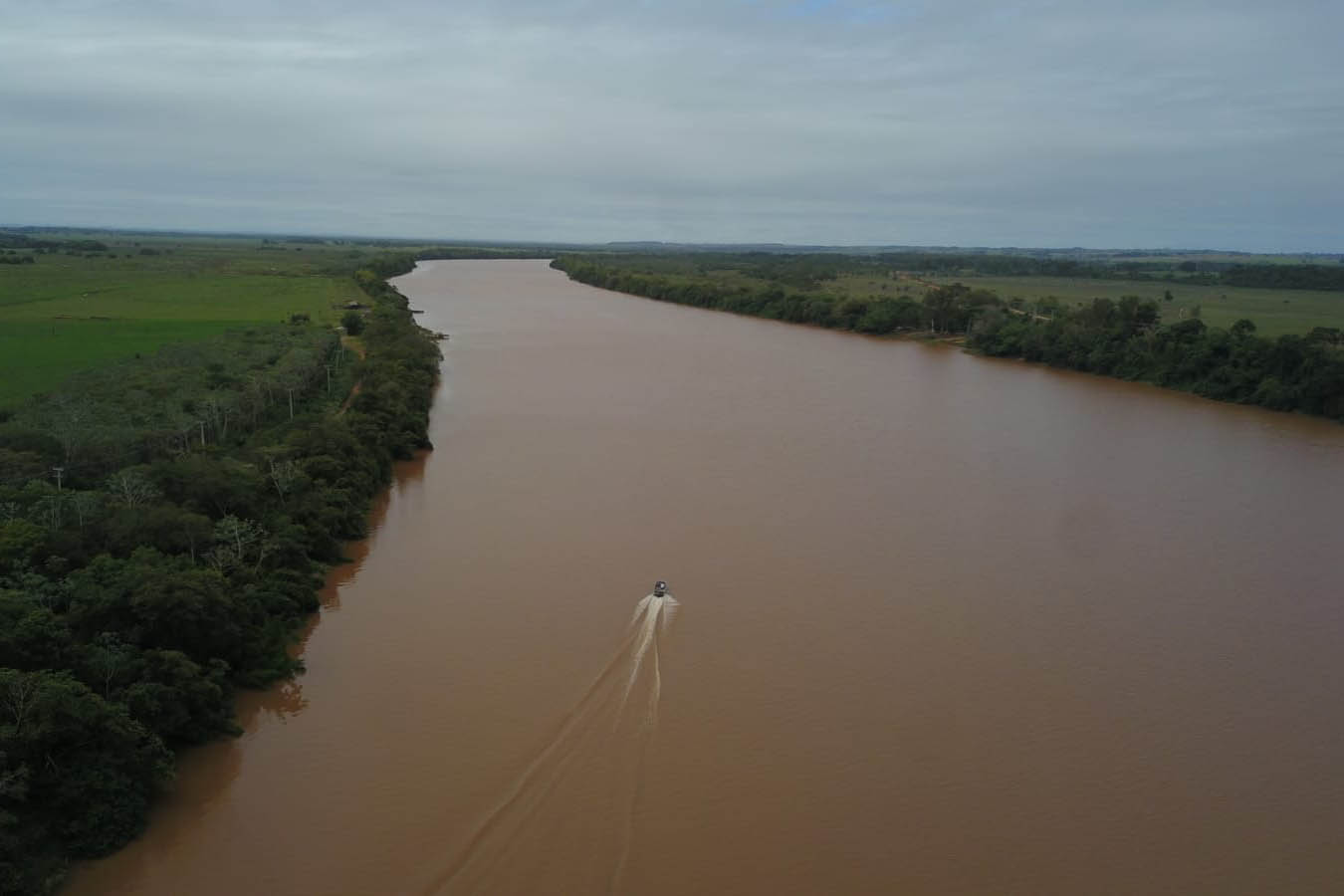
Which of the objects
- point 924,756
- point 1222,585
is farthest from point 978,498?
point 924,756

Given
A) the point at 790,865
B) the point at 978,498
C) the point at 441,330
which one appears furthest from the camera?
the point at 441,330

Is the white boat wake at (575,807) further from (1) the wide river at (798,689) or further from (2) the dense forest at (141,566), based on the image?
(2) the dense forest at (141,566)

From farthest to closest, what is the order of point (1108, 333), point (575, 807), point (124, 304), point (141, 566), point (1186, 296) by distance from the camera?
1. point (1186, 296)
2. point (124, 304)
3. point (1108, 333)
4. point (141, 566)
5. point (575, 807)

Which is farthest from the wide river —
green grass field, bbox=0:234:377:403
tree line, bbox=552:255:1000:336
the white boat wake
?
tree line, bbox=552:255:1000:336

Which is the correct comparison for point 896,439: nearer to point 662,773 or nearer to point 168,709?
point 662,773

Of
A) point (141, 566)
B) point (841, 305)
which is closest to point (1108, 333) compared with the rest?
point (841, 305)

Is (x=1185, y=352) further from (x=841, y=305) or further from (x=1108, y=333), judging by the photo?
(x=841, y=305)

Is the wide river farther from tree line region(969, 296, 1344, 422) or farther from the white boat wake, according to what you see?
tree line region(969, 296, 1344, 422)

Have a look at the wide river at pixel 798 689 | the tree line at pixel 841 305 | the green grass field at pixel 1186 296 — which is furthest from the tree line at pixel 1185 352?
the wide river at pixel 798 689

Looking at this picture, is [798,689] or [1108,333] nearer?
[798,689]
